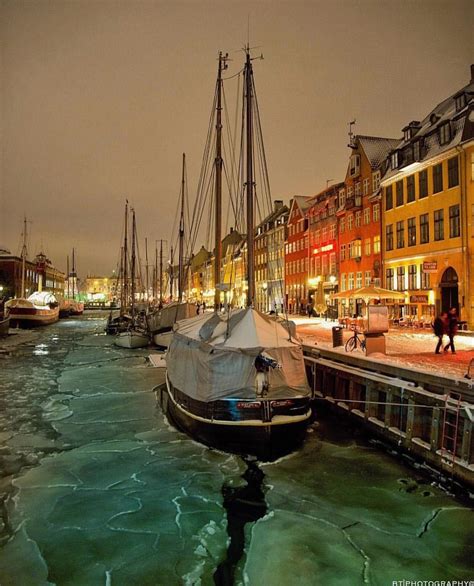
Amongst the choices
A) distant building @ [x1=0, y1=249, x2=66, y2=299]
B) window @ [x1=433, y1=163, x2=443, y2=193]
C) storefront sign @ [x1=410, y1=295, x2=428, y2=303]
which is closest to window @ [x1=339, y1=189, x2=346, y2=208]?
window @ [x1=433, y1=163, x2=443, y2=193]

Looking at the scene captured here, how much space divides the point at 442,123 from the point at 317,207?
22.8m

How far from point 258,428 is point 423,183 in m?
27.3

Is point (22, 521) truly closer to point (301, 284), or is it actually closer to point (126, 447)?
point (126, 447)

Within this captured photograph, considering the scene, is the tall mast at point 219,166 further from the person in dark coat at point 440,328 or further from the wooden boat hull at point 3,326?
the wooden boat hull at point 3,326

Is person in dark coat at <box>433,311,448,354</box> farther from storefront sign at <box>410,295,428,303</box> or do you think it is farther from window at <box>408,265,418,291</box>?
window at <box>408,265,418,291</box>

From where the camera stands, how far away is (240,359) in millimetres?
11891

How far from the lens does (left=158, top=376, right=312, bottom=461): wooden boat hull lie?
11312mm

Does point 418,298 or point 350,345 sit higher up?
point 418,298

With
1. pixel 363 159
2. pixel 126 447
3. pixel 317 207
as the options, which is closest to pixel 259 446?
pixel 126 447

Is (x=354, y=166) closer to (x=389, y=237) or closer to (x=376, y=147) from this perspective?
(x=376, y=147)

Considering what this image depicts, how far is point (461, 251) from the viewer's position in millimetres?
28234

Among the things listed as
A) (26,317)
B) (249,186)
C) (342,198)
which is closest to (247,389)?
(249,186)

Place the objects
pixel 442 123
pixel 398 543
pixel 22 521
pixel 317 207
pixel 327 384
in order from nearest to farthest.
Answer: pixel 398 543, pixel 22 521, pixel 327 384, pixel 442 123, pixel 317 207

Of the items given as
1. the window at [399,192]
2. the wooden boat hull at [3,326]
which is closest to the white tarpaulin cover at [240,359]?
the window at [399,192]
